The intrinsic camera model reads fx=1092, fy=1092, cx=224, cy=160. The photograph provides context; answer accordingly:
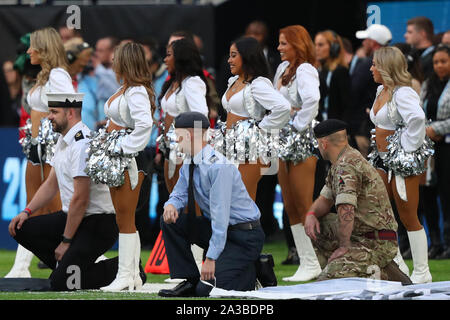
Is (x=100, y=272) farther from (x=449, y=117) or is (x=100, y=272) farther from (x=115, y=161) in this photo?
(x=449, y=117)

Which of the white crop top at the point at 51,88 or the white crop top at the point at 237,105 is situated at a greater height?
the white crop top at the point at 51,88

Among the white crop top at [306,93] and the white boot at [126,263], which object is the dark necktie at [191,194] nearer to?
the white boot at [126,263]

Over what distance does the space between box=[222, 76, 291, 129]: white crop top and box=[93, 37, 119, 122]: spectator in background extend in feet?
12.6

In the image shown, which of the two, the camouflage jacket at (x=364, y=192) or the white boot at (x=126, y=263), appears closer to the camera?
the camouflage jacket at (x=364, y=192)

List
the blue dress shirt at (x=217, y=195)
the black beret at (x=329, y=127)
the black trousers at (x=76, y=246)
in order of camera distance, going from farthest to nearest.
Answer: the black trousers at (x=76, y=246), the black beret at (x=329, y=127), the blue dress shirt at (x=217, y=195)

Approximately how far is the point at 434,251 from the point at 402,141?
257 centimetres

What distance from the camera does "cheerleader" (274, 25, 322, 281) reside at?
9875 millimetres

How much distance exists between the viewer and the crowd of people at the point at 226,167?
8.12 metres

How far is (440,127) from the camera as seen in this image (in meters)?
11.4

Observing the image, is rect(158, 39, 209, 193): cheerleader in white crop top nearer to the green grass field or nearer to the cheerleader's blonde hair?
the green grass field

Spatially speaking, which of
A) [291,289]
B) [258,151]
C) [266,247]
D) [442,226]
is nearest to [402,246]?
[442,226]

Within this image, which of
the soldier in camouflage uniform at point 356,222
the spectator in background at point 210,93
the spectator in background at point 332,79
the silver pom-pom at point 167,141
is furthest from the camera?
the spectator in background at point 332,79

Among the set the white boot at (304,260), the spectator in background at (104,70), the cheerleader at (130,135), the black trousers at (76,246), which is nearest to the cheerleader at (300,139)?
the white boot at (304,260)

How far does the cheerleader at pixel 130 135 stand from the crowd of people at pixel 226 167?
12mm
